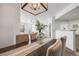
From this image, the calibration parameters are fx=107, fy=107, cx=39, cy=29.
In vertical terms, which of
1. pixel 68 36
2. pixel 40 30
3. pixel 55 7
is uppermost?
pixel 55 7

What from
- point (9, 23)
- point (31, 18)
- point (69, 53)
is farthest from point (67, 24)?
point (9, 23)

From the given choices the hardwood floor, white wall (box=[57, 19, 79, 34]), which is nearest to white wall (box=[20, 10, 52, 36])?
white wall (box=[57, 19, 79, 34])

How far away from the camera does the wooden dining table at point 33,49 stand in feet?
4.87

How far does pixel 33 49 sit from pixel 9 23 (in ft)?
1.82

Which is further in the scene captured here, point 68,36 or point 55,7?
point 68,36

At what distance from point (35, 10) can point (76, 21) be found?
0.76 m

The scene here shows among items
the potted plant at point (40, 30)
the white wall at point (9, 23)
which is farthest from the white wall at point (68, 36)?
the white wall at point (9, 23)

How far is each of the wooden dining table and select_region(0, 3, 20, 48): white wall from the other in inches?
7.4

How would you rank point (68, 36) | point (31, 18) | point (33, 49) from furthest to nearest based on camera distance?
point (68, 36) < point (31, 18) < point (33, 49)

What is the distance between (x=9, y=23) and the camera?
1.67 meters

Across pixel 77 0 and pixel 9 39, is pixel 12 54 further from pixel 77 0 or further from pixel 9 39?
pixel 77 0

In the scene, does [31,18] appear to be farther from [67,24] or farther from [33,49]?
[67,24]

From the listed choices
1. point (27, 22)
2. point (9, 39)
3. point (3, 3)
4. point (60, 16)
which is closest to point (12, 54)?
point (9, 39)

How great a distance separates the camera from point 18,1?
5.49 feet
